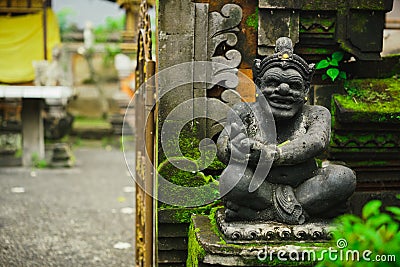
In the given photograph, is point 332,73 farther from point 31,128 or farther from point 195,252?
point 31,128

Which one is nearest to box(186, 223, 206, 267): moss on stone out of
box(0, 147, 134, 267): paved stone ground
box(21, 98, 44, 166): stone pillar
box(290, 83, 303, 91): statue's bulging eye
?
box(290, 83, 303, 91): statue's bulging eye

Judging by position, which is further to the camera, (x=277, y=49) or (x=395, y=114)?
(x=395, y=114)

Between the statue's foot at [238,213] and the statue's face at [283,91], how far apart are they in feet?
1.91

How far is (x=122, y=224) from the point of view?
7.45 m

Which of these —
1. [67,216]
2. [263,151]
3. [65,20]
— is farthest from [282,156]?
[65,20]

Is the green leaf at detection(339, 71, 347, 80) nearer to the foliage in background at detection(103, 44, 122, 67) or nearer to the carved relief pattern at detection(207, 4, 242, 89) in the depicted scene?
the carved relief pattern at detection(207, 4, 242, 89)

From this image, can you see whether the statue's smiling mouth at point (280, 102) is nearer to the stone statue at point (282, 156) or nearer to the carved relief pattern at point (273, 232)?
the stone statue at point (282, 156)

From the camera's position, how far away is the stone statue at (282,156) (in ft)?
10.5

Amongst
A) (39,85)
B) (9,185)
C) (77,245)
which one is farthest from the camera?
(39,85)

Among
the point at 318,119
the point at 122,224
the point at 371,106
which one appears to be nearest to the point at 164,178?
the point at 318,119

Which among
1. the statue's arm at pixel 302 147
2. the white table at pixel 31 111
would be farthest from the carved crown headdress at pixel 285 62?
the white table at pixel 31 111

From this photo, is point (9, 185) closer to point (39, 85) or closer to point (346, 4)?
point (39, 85)

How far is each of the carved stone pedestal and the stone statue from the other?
0.09 m

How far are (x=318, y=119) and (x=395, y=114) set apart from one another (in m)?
1.27
